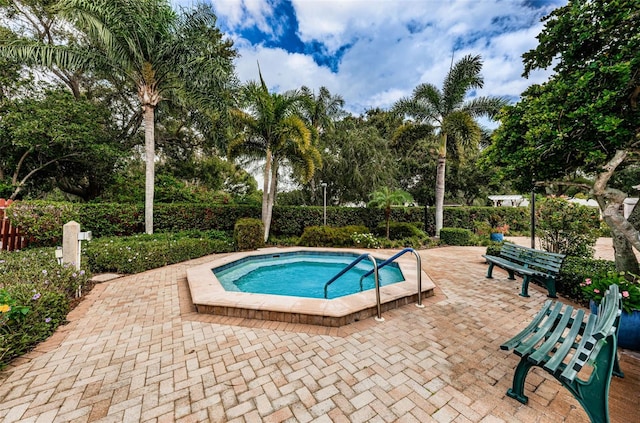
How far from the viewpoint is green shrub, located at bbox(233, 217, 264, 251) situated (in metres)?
10.1

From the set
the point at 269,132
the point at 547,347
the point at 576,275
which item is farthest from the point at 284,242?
the point at 547,347

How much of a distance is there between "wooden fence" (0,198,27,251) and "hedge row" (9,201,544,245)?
15.8 inches

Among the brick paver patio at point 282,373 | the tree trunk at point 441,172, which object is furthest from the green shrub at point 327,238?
the brick paver patio at point 282,373

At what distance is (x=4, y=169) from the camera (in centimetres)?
1119

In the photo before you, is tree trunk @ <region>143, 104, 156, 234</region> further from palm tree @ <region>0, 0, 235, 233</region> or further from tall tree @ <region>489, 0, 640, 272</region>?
tall tree @ <region>489, 0, 640, 272</region>

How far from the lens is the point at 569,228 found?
638 centimetres

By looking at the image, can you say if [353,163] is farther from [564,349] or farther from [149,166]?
[564,349]

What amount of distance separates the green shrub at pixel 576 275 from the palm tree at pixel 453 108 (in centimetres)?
789

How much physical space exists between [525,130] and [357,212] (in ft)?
34.5

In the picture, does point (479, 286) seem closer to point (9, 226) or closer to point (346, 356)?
point (346, 356)

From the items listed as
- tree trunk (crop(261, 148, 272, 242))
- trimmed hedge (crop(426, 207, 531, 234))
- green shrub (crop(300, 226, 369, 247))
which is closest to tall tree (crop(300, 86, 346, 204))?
tree trunk (crop(261, 148, 272, 242))

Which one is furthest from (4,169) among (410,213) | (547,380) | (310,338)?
(410,213)

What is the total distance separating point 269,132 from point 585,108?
1017 cm

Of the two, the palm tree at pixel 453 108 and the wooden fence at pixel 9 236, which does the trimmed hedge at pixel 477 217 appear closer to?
the palm tree at pixel 453 108
